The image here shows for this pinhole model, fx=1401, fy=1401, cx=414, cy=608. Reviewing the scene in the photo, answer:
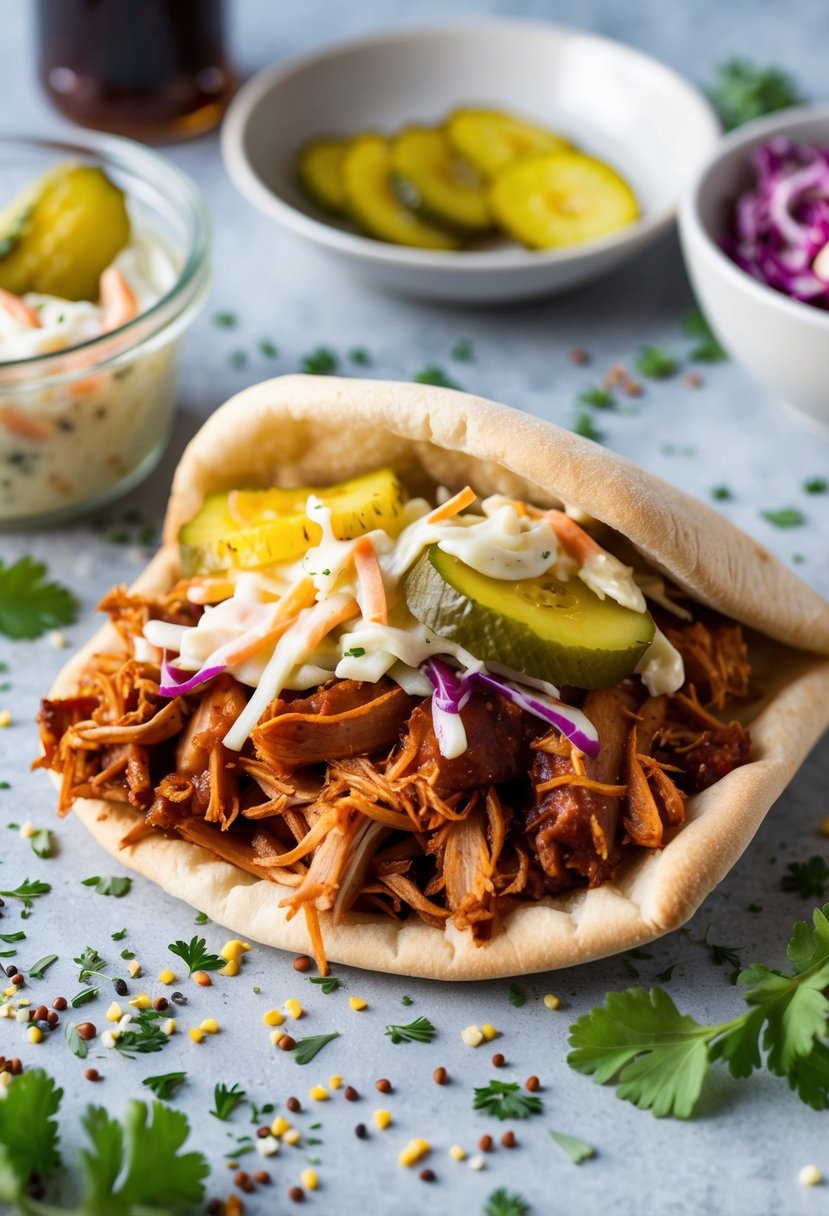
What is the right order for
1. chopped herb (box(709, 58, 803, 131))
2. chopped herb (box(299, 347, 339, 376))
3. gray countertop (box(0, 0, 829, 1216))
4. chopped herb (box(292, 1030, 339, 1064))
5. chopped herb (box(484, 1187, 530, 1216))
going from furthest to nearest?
chopped herb (box(709, 58, 803, 131)) < chopped herb (box(299, 347, 339, 376)) < chopped herb (box(292, 1030, 339, 1064)) < gray countertop (box(0, 0, 829, 1216)) < chopped herb (box(484, 1187, 530, 1216))

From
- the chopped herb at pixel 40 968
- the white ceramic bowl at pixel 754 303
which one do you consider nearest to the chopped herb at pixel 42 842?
the chopped herb at pixel 40 968

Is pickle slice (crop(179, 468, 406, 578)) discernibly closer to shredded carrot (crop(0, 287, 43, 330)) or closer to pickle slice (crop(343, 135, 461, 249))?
shredded carrot (crop(0, 287, 43, 330))

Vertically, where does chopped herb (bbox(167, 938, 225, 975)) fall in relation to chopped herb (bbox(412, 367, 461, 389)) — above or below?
below

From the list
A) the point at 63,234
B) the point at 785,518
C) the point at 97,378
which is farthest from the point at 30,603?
the point at 785,518

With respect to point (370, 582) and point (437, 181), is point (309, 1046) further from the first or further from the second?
point (437, 181)

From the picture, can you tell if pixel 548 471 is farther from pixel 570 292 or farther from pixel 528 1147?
pixel 570 292

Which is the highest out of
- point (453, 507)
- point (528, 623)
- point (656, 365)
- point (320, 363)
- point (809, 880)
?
point (453, 507)

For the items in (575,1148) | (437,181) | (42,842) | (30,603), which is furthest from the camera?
(437,181)

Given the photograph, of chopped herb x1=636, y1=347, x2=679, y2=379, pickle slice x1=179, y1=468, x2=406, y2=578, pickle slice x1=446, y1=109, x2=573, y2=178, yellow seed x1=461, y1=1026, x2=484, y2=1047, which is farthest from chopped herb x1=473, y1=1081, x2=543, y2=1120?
pickle slice x1=446, y1=109, x2=573, y2=178
